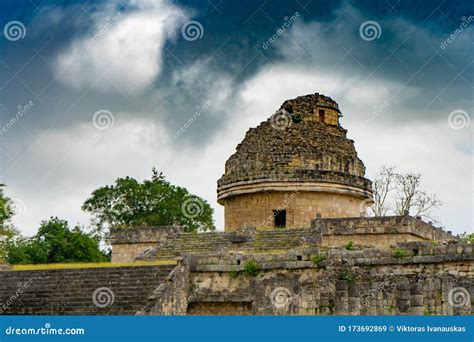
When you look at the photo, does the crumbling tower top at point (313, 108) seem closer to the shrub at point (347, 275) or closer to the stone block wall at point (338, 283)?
the stone block wall at point (338, 283)

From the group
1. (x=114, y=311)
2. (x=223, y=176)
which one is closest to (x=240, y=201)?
(x=223, y=176)

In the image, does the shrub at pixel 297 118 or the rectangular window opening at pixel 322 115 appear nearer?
the shrub at pixel 297 118

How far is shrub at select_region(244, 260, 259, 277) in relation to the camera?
2006cm

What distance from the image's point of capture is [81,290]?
20719 millimetres

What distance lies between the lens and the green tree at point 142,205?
44.0 metres

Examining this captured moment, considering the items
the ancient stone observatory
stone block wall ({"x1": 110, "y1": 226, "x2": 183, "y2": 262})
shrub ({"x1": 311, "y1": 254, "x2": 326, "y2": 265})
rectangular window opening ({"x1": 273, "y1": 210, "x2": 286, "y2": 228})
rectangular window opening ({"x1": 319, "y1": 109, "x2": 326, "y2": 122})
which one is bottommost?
shrub ({"x1": 311, "y1": 254, "x2": 326, "y2": 265})

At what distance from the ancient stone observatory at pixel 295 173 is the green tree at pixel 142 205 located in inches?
557

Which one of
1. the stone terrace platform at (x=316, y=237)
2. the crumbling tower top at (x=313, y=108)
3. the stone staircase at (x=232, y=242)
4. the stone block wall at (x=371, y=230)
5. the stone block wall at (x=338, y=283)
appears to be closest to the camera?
the stone block wall at (x=338, y=283)

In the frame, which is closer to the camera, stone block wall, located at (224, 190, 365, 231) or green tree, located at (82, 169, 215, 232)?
stone block wall, located at (224, 190, 365, 231)

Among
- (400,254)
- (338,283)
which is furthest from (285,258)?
(400,254)

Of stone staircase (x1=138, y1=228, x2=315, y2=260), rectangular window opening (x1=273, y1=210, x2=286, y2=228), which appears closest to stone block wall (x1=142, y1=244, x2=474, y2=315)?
stone staircase (x1=138, y1=228, x2=315, y2=260)

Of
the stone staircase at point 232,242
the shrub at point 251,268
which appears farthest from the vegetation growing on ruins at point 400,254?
the stone staircase at point 232,242

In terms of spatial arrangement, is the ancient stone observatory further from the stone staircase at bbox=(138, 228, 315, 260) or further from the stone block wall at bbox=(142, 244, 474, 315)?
the stone block wall at bbox=(142, 244, 474, 315)

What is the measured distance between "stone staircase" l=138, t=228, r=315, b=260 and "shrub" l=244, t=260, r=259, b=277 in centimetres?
259
